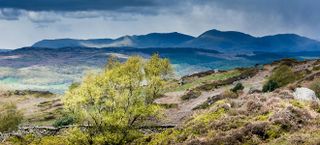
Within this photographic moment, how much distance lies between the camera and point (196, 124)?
4234cm

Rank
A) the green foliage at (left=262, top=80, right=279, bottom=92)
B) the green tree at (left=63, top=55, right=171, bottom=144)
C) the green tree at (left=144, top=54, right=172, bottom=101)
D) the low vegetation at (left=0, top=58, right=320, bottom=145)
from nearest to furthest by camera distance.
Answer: the low vegetation at (left=0, top=58, right=320, bottom=145) < the green tree at (left=63, top=55, right=171, bottom=144) < the green tree at (left=144, top=54, right=172, bottom=101) < the green foliage at (left=262, top=80, right=279, bottom=92)

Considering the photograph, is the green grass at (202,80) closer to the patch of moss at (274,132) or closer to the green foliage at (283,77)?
the green foliage at (283,77)

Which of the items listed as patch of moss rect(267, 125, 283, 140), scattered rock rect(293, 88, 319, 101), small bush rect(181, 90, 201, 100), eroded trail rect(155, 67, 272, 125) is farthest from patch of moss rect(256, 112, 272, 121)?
small bush rect(181, 90, 201, 100)

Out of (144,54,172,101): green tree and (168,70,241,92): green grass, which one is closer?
(144,54,172,101): green tree

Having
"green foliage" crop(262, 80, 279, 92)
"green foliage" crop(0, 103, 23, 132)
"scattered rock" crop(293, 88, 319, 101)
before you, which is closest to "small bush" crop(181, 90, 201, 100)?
"green foliage" crop(262, 80, 279, 92)

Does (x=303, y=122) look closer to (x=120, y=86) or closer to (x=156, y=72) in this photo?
(x=120, y=86)

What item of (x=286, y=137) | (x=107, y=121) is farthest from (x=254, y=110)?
(x=107, y=121)

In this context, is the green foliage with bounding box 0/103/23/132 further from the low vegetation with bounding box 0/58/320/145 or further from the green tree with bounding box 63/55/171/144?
the green tree with bounding box 63/55/171/144

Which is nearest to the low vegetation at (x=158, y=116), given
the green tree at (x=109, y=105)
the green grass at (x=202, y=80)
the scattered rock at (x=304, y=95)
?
the green tree at (x=109, y=105)

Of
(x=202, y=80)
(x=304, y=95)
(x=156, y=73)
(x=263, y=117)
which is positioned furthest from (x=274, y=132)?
(x=202, y=80)

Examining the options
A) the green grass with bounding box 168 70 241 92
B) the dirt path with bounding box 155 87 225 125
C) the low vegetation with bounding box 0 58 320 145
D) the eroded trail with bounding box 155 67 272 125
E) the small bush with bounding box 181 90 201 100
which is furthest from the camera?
the green grass with bounding box 168 70 241 92

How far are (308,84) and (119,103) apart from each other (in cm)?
5846

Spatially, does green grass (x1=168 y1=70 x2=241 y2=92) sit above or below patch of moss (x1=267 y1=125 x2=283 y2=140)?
below

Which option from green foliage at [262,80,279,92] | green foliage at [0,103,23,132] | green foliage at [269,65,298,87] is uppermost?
green foliage at [269,65,298,87]
